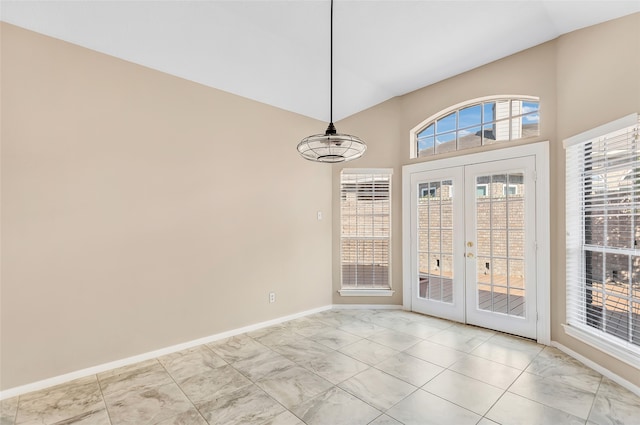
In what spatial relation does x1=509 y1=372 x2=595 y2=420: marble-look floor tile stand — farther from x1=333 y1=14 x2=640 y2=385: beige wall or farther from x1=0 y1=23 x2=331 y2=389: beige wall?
x1=0 y1=23 x2=331 y2=389: beige wall

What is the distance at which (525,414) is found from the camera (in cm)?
213

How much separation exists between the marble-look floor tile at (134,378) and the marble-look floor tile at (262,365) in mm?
618

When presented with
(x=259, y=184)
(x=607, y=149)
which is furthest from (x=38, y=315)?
(x=607, y=149)

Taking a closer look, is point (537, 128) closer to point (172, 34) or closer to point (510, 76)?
point (510, 76)

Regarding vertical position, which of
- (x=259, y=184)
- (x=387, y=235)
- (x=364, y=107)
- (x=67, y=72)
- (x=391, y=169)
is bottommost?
(x=387, y=235)

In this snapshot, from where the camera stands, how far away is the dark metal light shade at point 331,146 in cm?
216

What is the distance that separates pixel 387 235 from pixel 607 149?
2663 mm

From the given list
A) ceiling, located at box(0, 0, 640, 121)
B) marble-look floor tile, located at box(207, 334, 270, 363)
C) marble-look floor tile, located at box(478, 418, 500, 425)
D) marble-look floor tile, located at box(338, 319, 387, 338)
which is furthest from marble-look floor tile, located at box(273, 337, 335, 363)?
ceiling, located at box(0, 0, 640, 121)

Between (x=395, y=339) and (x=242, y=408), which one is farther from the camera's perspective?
(x=395, y=339)

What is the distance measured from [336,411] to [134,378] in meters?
1.79

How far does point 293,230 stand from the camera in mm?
4242

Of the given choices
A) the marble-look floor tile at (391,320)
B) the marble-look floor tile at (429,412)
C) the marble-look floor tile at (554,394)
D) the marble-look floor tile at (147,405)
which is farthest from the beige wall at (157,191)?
the marble-look floor tile at (429,412)

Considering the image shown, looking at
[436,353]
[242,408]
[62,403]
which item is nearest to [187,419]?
[242,408]

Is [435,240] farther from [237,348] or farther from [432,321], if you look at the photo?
[237,348]
